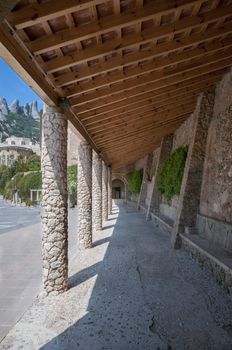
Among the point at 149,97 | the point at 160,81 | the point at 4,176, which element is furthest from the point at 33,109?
the point at 160,81

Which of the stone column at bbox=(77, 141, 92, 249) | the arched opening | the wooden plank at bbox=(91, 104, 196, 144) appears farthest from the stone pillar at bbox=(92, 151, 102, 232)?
the arched opening

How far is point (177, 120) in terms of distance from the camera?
40.4 feet

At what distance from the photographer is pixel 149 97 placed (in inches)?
304

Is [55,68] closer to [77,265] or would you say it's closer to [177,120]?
[77,265]

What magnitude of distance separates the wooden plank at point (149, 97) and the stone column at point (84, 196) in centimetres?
171

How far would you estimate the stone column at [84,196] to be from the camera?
944 centimetres

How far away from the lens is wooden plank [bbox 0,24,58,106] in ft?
10.8

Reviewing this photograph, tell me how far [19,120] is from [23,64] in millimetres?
147161

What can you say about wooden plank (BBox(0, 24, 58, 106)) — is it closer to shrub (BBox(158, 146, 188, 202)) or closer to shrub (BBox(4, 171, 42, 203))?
shrub (BBox(158, 146, 188, 202))

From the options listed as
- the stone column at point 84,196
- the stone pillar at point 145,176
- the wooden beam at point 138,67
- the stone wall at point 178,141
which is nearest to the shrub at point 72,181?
the stone pillar at point 145,176

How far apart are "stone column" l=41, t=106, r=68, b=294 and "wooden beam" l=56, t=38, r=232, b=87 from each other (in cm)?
84

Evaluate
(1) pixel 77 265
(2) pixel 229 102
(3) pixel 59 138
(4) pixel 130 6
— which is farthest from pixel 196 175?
(4) pixel 130 6

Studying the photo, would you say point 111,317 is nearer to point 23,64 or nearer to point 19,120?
point 23,64

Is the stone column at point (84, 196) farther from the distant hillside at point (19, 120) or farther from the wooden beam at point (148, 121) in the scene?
the distant hillside at point (19, 120)
